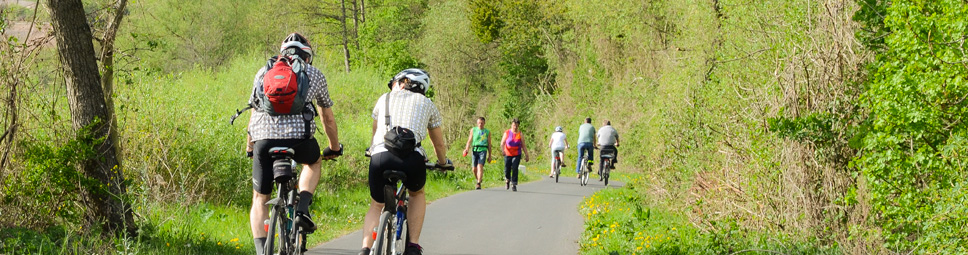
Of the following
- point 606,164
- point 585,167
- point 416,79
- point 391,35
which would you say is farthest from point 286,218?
point 391,35

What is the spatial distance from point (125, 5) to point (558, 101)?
36.0 m

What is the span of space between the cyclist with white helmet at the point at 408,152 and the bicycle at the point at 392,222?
58mm

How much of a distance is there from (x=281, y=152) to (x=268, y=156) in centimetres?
19

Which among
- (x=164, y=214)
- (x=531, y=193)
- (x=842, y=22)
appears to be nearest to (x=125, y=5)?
(x=164, y=214)

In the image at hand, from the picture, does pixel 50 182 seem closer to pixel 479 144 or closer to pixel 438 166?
pixel 438 166

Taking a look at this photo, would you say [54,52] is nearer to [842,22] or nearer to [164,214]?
[164,214]

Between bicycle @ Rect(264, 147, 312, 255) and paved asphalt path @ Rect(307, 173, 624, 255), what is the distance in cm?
212

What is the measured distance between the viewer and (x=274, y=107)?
5.93 metres

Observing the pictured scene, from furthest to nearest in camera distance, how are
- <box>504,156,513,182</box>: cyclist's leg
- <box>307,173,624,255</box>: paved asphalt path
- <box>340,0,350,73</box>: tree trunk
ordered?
1. <box>340,0,350,73</box>: tree trunk
2. <box>504,156,513,182</box>: cyclist's leg
3. <box>307,173,624,255</box>: paved asphalt path

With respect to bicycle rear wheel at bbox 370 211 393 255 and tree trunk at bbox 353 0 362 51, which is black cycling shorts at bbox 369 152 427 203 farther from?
tree trunk at bbox 353 0 362 51

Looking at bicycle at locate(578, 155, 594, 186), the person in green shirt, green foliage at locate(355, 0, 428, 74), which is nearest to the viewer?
the person in green shirt

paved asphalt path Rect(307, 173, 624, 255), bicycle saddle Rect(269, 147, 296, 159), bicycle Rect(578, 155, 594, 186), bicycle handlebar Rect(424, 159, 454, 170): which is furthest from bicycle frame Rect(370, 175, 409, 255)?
bicycle Rect(578, 155, 594, 186)

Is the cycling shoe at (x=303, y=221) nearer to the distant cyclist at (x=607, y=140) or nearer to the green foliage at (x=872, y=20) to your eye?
the green foliage at (x=872, y=20)

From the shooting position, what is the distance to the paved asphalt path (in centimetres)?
922
